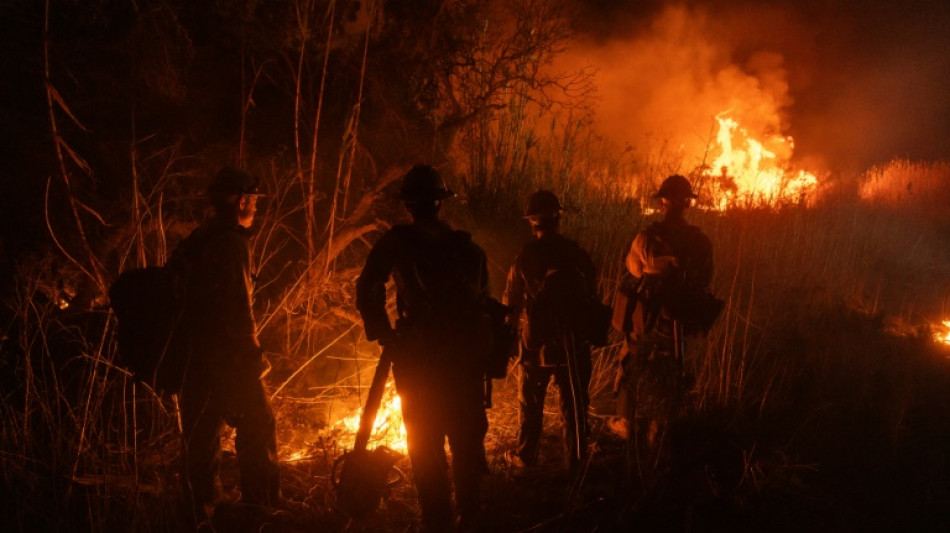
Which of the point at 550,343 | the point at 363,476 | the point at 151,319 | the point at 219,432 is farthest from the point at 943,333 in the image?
the point at 151,319

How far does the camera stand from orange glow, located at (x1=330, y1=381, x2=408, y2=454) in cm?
457

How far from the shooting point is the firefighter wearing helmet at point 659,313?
4.07 m

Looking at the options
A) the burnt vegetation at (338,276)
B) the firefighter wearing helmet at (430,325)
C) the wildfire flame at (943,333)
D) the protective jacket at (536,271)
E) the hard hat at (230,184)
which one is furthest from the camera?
the wildfire flame at (943,333)

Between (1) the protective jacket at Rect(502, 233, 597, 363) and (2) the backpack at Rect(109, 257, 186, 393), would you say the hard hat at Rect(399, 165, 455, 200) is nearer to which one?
(1) the protective jacket at Rect(502, 233, 597, 363)

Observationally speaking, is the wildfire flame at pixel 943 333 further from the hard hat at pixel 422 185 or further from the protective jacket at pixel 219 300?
the protective jacket at pixel 219 300

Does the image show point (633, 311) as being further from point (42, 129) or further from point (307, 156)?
point (42, 129)

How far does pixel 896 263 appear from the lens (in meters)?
10.1

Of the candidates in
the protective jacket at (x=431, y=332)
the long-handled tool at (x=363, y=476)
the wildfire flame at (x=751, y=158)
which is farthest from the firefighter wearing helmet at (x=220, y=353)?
the wildfire flame at (x=751, y=158)

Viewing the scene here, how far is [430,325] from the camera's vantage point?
3.03 m

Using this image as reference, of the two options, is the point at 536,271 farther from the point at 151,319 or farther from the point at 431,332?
the point at 151,319

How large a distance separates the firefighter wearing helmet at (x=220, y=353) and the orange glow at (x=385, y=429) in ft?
4.09

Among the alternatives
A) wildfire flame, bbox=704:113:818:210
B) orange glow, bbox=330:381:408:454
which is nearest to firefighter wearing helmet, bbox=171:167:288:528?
orange glow, bbox=330:381:408:454

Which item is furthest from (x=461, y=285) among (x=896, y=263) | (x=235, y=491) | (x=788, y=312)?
(x=896, y=263)

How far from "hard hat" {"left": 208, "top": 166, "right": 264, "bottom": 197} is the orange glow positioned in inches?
82.9
